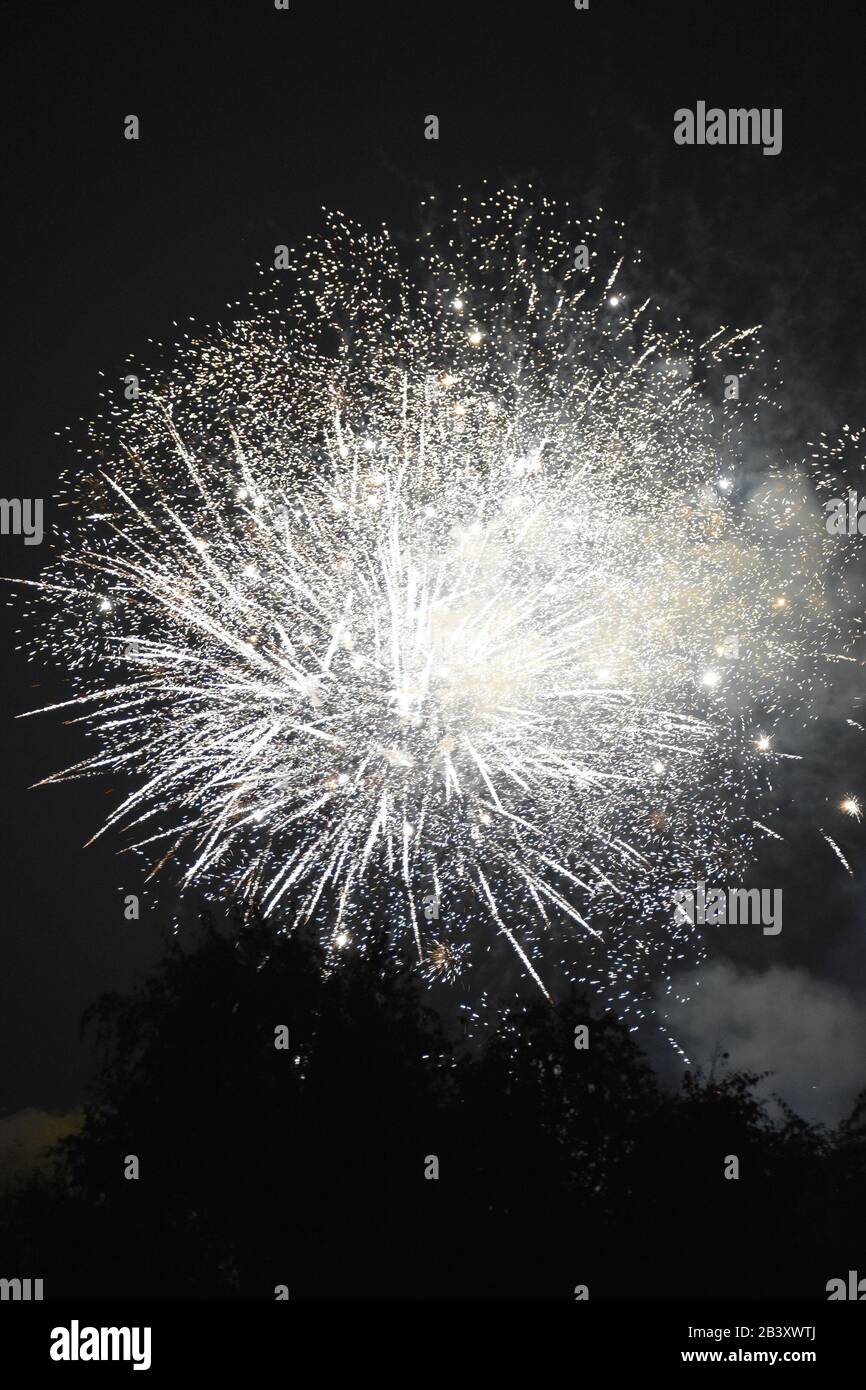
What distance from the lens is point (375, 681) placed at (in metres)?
16.4

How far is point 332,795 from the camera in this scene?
54.2ft

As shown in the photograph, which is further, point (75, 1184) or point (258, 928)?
point (258, 928)

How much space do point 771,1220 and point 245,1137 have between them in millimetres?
8648

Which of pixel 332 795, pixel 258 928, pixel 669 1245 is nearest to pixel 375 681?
pixel 332 795

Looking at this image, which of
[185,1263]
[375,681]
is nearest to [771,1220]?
[185,1263]

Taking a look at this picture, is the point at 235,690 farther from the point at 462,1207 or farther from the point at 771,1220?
the point at 771,1220
